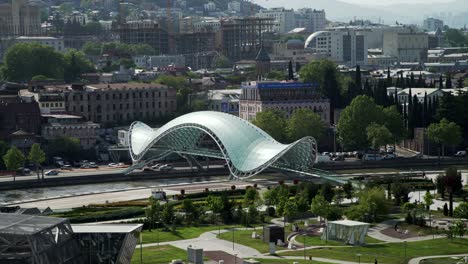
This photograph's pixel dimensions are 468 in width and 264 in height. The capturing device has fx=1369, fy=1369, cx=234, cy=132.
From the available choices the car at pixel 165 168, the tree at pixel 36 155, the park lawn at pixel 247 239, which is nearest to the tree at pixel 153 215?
the park lawn at pixel 247 239

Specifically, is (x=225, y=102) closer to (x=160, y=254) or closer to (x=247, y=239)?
(x=247, y=239)

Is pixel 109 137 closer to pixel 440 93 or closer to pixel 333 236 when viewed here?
pixel 440 93

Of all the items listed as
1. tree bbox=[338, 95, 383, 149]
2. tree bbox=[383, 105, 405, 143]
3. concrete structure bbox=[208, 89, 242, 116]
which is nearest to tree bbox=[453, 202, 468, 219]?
tree bbox=[338, 95, 383, 149]

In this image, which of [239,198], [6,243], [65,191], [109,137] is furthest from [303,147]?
[6,243]

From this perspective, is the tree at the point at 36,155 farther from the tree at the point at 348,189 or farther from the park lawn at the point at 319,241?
the park lawn at the point at 319,241

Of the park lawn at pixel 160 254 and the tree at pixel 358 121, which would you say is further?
the tree at pixel 358 121

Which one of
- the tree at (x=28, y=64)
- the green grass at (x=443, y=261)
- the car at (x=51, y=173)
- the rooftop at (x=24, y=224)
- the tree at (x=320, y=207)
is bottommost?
the car at (x=51, y=173)
